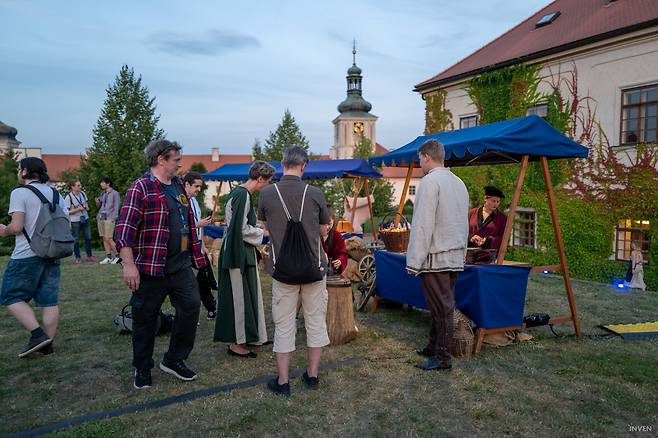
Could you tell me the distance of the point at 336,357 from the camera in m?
4.83

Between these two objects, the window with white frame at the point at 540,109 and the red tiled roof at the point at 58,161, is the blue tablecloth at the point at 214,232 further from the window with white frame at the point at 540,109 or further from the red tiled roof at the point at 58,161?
the red tiled roof at the point at 58,161

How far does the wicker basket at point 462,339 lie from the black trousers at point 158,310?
2.54 meters

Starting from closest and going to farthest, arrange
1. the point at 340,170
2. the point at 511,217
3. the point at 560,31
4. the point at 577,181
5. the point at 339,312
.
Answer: the point at 511,217 → the point at 339,312 → the point at 340,170 → the point at 577,181 → the point at 560,31

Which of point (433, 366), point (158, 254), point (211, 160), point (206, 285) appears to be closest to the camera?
point (158, 254)

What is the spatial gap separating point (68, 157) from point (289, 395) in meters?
82.9

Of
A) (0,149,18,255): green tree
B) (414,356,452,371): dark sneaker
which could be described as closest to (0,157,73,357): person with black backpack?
(414,356,452,371): dark sneaker

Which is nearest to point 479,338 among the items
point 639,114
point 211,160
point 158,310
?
point 158,310

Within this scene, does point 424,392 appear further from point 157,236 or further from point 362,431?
point 157,236

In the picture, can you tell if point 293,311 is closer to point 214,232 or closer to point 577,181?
point 214,232

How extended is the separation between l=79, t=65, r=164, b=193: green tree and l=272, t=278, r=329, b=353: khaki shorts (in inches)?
Answer: 943

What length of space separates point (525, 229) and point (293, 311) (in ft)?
44.2

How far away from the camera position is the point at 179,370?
4141 millimetres

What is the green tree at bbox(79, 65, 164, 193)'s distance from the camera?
2578cm
